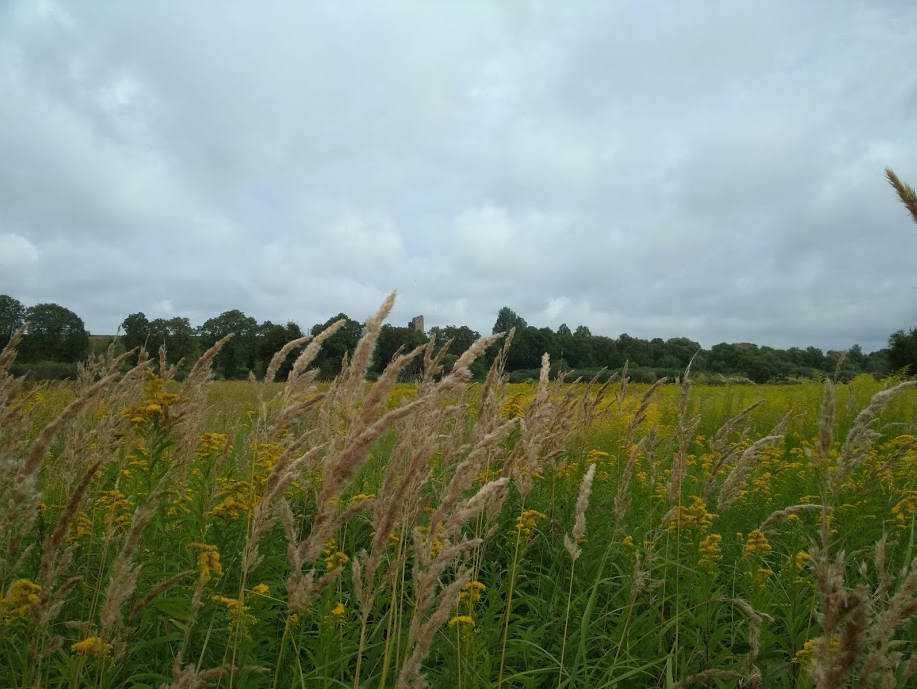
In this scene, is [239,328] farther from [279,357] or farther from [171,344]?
[279,357]

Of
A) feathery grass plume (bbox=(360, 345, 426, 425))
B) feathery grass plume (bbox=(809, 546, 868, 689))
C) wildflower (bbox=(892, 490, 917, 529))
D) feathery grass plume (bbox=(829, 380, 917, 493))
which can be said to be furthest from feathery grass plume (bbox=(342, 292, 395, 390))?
wildflower (bbox=(892, 490, 917, 529))

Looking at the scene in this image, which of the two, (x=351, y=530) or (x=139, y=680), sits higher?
(x=351, y=530)

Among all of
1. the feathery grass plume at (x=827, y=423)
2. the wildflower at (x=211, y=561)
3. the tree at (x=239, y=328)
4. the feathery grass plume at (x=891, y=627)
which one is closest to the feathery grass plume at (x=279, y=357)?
the wildflower at (x=211, y=561)

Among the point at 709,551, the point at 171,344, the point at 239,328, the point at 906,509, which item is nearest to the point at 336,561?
the point at 709,551

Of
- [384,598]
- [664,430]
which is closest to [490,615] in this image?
[384,598]

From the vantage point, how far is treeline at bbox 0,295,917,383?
283 inches

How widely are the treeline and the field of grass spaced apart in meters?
1.04

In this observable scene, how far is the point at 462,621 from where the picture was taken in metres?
2.07

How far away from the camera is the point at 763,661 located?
237 cm

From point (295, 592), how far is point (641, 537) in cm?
251

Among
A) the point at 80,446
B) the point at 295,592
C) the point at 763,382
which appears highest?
the point at 763,382

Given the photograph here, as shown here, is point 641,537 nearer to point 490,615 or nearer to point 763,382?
point 490,615

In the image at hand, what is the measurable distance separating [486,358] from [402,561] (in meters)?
3.64

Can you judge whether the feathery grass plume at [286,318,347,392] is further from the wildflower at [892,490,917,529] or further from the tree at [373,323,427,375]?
the wildflower at [892,490,917,529]
